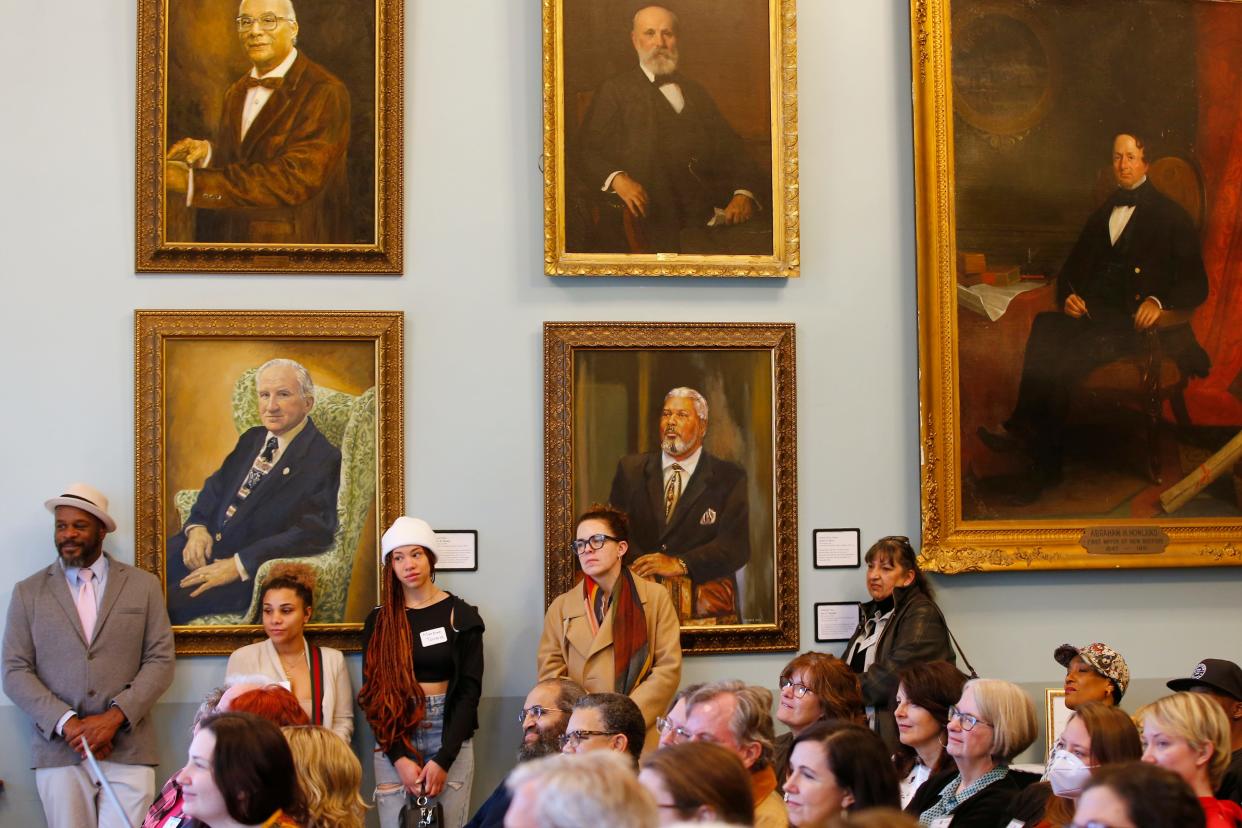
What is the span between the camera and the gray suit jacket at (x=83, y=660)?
6.92 meters

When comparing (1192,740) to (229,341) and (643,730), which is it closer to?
(643,730)

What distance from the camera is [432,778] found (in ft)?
22.5

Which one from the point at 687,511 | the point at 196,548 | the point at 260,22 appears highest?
the point at 260,22

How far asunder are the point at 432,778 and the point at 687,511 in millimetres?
2040

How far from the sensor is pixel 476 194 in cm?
773

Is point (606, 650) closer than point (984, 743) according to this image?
No

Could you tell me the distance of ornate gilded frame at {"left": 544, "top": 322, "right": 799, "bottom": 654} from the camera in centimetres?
758

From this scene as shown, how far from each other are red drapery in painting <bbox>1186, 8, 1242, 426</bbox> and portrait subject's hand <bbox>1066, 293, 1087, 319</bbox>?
73 centimetres

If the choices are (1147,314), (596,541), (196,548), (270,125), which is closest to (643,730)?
(596,541)

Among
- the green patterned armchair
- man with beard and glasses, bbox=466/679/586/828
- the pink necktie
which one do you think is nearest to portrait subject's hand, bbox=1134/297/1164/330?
man with beard and glasses, bbox=466/679/586/828

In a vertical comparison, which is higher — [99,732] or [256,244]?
[256,244]

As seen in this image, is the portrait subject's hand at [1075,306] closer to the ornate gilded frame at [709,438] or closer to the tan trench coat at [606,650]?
the ornate gilded frame at [709,438]

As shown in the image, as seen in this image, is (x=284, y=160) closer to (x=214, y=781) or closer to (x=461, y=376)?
(x=461, y=376)

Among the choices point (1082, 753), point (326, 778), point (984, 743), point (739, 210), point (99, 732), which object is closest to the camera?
point (326, 778)
